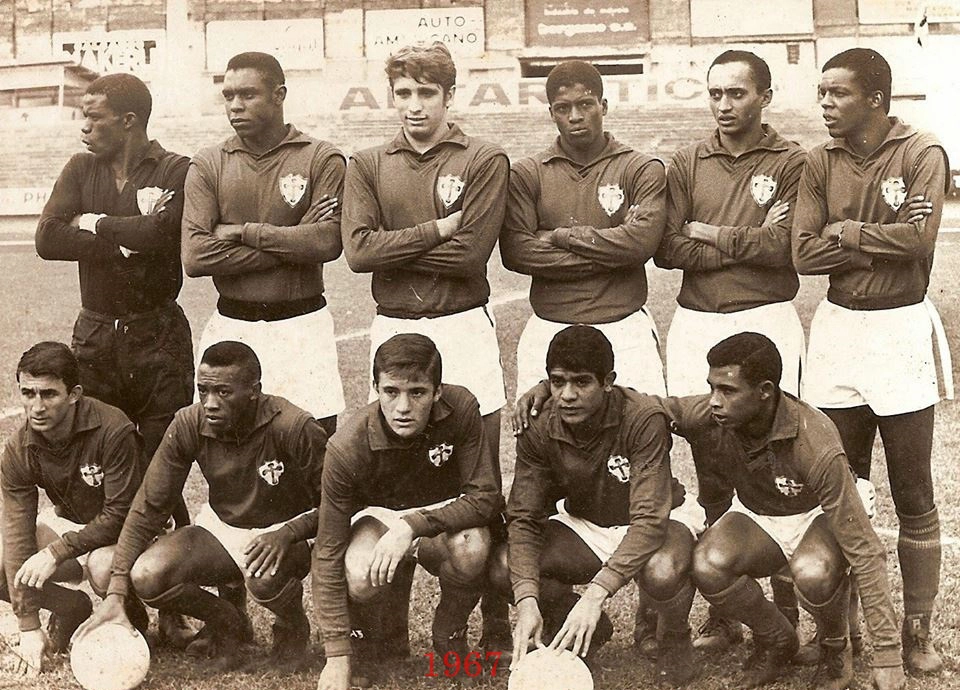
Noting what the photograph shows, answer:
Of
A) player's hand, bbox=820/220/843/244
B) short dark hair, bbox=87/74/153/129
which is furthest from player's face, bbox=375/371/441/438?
short dark hair, bbox=87/74/153/129

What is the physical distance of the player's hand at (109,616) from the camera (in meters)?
4.05

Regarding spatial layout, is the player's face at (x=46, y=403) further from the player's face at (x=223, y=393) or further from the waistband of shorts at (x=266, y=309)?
the waistband of shorts at (x=266, y=309)

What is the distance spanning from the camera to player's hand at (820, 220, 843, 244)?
13.8ft

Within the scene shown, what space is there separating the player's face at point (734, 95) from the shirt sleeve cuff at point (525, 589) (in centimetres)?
197

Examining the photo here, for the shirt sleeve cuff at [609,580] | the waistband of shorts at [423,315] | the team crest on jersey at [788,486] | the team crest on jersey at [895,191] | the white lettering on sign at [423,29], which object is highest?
the white lettering on sign at [423,29]

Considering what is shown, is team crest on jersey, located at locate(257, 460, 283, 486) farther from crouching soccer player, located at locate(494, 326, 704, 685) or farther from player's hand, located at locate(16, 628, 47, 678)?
player's hand, located at locate(16, 628, 47, 678)

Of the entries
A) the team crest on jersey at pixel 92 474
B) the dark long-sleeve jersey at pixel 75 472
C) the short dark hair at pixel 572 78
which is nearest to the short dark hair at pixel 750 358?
the short dark hair at pixel 572 78

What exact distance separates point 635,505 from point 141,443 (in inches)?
79.3

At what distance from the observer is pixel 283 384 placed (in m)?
4.72

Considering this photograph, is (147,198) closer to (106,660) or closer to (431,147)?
(431,147)

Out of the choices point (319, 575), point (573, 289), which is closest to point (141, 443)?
point (319, 575)

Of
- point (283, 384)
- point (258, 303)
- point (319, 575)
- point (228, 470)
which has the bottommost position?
point (319, 575)

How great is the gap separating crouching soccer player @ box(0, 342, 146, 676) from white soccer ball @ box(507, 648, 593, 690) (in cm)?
167

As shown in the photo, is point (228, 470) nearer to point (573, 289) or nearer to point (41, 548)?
point (41, 548)
